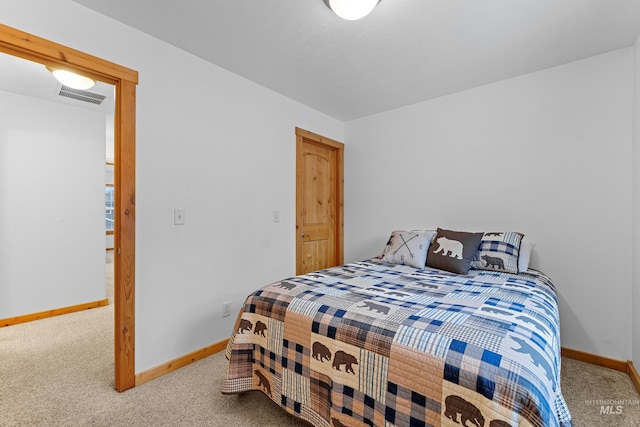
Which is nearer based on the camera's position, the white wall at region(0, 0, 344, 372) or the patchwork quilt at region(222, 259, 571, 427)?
the patchwork quilt at region(222, 259, 571, 427)

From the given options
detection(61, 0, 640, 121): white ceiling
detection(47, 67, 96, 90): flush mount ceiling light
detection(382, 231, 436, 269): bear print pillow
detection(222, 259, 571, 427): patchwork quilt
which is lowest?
detection(222, 259, 571, 427): patchwork quilt

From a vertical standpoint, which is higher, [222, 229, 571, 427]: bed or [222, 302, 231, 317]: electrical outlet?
[222, 229, 571, 427]: bed

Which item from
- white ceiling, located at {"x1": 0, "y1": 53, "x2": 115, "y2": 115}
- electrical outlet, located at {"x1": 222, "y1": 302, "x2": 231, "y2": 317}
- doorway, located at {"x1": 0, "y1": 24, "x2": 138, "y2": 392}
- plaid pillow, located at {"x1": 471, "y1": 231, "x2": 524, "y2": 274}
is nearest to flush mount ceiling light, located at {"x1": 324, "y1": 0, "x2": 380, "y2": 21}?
doorway, located at {"x1": 0, "y1": 24, "x2": 138, "y2": 392}

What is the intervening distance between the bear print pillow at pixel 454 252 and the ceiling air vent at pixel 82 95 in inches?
146


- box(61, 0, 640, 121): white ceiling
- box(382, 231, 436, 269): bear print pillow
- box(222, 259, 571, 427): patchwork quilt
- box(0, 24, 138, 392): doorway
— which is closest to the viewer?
box(222, 259, 571, 427): patchwork quilt

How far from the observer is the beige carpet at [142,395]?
1627mm

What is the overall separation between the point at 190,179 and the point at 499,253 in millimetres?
2482

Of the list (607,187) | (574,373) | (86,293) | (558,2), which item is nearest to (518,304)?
(574,373)

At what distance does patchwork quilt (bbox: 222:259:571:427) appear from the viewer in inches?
38.4

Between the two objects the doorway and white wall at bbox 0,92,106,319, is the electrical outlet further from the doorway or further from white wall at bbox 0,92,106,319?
white wall at bbox 0,92,106,319

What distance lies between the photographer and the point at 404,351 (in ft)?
3.79

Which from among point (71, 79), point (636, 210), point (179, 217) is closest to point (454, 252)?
point (636, 210)

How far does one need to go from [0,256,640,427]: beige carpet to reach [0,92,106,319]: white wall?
35.1 inches

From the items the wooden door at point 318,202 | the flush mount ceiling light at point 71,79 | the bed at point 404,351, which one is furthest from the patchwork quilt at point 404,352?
the flush mount ceiling light at point 71,79
